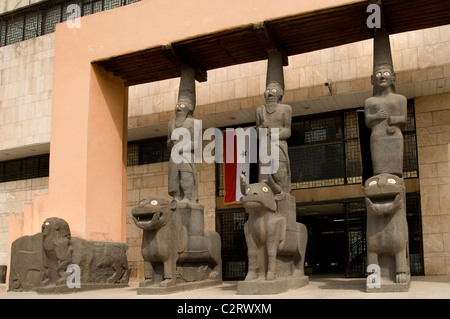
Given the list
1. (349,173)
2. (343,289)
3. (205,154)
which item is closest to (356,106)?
(349,173)

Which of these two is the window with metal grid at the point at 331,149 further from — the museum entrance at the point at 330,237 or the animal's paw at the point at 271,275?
the animal's paw at the point at 271,275

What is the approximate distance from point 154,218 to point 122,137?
5202 millimetres

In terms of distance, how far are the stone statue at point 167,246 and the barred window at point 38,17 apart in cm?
934

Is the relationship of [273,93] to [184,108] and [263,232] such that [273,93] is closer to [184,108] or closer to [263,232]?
[184,108]

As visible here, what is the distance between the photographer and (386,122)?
390 inches

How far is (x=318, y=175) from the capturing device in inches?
610

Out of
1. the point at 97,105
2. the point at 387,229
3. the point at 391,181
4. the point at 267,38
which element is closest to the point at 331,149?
the point at 267,38

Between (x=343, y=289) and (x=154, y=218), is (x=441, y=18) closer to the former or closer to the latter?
(x=343, y=289)

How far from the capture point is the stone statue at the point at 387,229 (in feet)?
28.8

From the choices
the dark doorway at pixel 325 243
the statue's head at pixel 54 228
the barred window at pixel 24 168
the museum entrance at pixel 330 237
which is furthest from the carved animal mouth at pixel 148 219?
the barred window at pixel 24 168

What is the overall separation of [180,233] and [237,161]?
5.48 metres

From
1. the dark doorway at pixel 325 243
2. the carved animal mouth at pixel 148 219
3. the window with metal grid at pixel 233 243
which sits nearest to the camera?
the carved animal mouth at pixel 148 219

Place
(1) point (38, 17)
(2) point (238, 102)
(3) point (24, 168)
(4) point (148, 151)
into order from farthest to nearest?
(3) point (24, 168) < (1) point (38, 17) < (4) point (148, 151) < (2) point (238, 102)

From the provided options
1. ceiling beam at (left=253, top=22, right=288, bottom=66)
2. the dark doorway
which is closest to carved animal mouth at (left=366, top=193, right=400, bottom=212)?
ceiling beam at (left=253, top=22, right=288, bottom=66)
